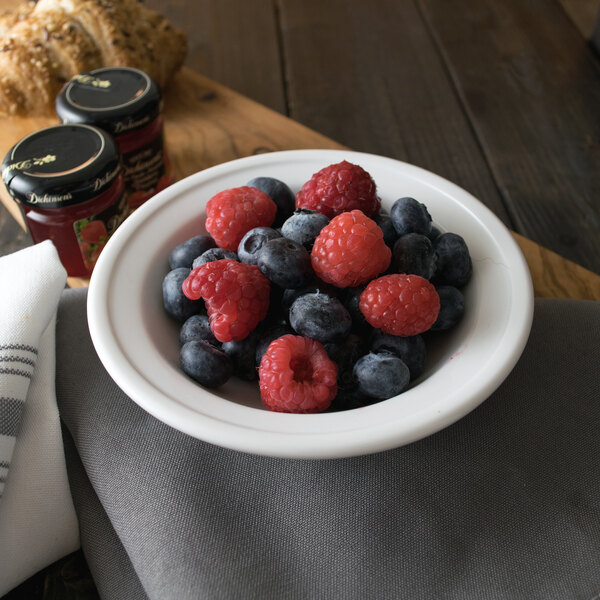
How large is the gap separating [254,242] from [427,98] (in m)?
0.97

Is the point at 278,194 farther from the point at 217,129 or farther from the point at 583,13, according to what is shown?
the point at 583,13

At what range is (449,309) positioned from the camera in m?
0.65

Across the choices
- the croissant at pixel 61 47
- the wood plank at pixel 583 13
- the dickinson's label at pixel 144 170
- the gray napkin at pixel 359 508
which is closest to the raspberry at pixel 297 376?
the gray napkin at pixel 359 508

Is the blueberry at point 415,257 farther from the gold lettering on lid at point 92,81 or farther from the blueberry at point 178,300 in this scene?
the gold lettering on lid at point 92,81

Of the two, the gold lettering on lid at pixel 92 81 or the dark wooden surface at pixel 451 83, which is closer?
the gold lettering on lid at pixel 92 81

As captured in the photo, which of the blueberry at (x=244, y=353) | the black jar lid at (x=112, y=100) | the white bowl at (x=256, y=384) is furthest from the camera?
the black jar lid at (x=112, y=100)

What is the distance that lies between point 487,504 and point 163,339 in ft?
1.25

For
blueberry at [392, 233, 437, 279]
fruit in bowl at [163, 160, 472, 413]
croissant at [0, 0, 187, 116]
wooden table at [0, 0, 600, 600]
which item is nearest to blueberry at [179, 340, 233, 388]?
fruit in bowl at [163, 160, 472, 413]

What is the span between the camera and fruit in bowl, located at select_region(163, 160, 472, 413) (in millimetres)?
592

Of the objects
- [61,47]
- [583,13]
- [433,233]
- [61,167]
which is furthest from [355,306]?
[583,13]

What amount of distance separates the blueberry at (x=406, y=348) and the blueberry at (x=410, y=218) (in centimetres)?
13

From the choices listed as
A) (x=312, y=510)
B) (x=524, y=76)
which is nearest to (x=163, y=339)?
(x=312, y=510)

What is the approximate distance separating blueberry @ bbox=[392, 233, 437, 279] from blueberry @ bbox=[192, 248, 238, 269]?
0.61 ft

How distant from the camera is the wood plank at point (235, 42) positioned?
1.52m
